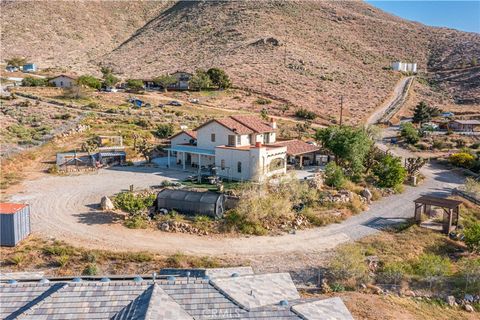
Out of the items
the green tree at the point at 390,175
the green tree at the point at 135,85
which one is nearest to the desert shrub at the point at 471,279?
the green tree at the point at 390,175

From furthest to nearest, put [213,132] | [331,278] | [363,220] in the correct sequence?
1. [213,132]
2. [363,220]
3. [331,278]

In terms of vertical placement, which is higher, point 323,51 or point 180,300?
point 323,51

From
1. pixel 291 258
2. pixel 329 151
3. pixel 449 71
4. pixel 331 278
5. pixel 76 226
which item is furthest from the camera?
pixel 449 71

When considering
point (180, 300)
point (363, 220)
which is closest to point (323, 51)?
point (363, 220)

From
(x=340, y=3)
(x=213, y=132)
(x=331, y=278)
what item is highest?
(x=340, y=3)

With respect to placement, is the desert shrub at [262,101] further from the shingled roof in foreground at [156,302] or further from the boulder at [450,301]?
the shingled roof in foreground at [156,302]

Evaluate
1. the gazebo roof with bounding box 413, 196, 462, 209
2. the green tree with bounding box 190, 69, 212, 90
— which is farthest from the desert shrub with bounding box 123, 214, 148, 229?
the green tree with bounding box 190, 69, 212, 90

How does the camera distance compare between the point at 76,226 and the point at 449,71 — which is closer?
the point at 76,226

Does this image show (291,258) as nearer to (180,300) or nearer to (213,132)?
(180,300)
